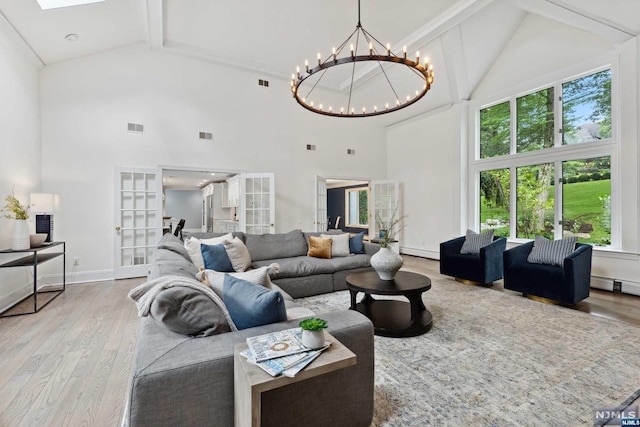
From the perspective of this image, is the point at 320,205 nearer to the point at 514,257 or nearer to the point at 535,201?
the point at 514,257

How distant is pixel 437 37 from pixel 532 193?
331cm

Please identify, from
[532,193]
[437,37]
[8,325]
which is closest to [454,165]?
[532,193]

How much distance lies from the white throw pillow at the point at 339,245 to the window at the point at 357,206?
770cm

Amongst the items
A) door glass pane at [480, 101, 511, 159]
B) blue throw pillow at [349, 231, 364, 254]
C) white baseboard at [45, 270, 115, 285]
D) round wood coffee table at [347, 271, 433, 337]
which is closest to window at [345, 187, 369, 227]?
door glass pane at [480, 101, 511, 159]

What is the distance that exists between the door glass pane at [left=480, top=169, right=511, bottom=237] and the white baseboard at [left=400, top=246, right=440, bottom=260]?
48.2 inches

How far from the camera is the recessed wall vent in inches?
206

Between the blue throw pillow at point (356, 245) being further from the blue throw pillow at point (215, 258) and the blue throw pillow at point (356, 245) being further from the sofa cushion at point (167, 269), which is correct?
the sofa cushion at point (167, 269)

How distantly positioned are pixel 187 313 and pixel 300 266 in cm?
271

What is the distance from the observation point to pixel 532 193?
5.42 metres

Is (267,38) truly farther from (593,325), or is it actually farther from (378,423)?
A: (593,325)

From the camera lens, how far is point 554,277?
3.65 metres

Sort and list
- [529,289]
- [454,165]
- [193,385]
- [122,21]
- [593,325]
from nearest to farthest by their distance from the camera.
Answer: [193,385], [593,325], [529,289], [122,21], [454,165]

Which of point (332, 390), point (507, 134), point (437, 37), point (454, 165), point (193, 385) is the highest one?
point (437, 37)

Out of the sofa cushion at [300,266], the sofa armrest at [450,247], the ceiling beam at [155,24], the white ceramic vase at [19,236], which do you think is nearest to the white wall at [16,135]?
the white ceramic vase at [19,236]
